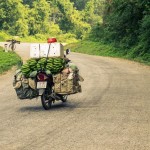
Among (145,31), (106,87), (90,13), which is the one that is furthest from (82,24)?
(106,87)

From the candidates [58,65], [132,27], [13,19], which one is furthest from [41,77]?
[13,19]

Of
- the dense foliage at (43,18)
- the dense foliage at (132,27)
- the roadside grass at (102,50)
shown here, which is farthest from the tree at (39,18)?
the dense foliage at (132,27)

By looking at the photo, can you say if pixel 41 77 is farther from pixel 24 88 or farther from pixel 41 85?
pixel 24 88

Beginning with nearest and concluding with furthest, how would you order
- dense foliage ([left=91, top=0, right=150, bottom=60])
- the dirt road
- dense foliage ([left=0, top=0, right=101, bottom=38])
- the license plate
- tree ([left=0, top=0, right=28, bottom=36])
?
the dirt road
the license plate
dense foliage ([left=91, top=0, right=150, bottom=60])
tree ([left=0, top=0, right=28, bottom=36])
dense foliage ([left=0, top=0, right=101, bottom=38])

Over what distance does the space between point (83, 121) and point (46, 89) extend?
223 centimetres

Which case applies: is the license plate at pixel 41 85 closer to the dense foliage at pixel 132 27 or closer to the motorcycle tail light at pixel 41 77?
the motorcycle tail light at pixel 41 77

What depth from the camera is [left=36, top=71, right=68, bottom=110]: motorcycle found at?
11.5m

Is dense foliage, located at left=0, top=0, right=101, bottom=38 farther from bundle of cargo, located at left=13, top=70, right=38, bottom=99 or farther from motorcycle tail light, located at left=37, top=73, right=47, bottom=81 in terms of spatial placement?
motorcycle tail light, located at left=37, top=73, right=47, bottom=81

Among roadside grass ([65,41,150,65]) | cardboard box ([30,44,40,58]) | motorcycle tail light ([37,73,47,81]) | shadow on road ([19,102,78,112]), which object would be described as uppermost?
cardboard box ([30,44,40,58])

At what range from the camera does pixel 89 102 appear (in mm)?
12820

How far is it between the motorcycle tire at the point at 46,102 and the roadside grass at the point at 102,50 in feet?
57.6

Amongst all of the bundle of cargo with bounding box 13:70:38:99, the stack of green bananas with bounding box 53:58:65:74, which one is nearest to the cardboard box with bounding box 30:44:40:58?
the stack of green bananas with bounding box 53:58:65:74

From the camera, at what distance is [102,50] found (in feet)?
143

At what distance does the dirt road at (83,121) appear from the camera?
306 inches
